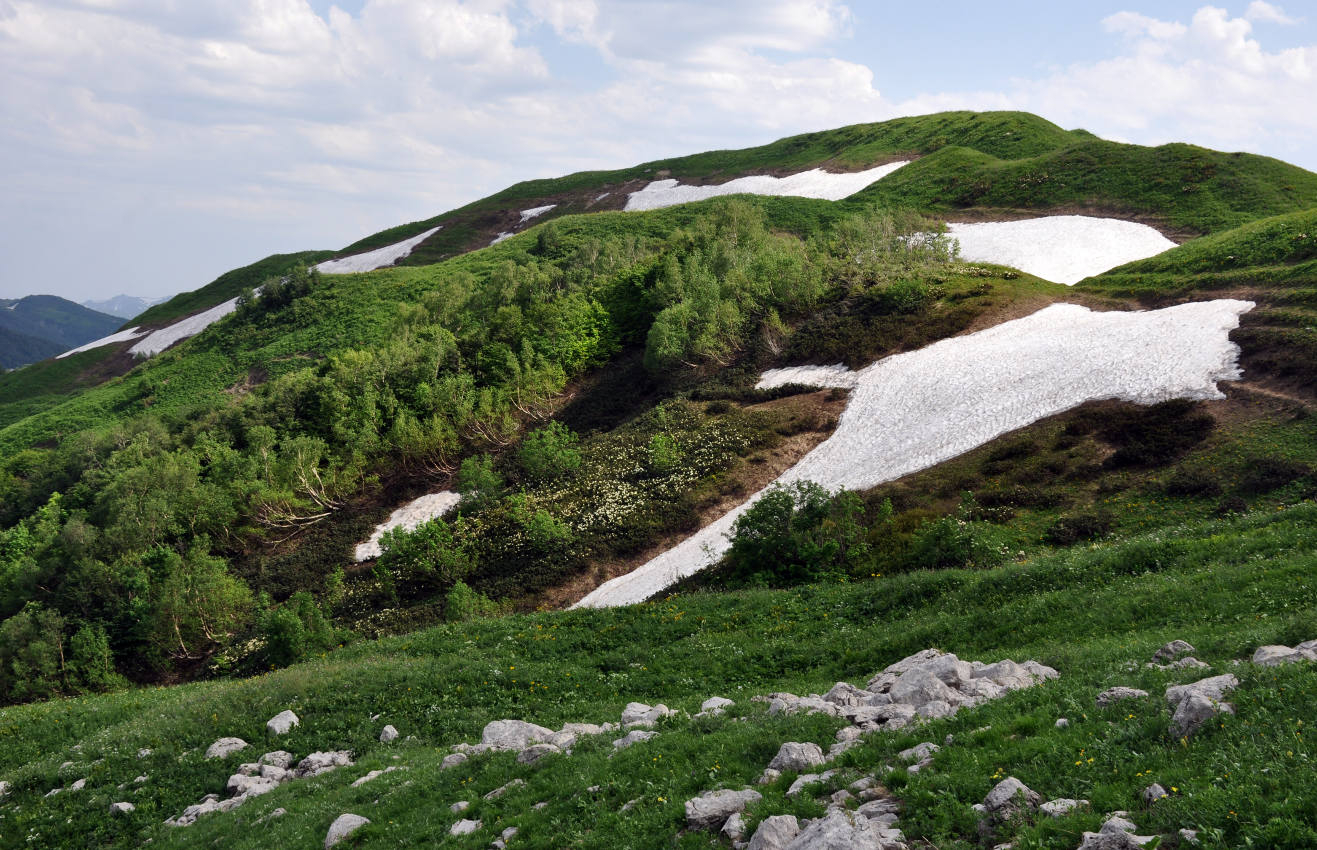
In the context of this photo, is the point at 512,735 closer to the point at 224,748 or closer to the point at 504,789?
the point at 504,789

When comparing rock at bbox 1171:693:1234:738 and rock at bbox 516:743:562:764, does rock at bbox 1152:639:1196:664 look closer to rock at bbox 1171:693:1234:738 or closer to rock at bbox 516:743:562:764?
rock at bbox 1171:693:1234:738

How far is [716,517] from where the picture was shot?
39.7 metres

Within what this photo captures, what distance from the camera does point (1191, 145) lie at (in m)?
76.5

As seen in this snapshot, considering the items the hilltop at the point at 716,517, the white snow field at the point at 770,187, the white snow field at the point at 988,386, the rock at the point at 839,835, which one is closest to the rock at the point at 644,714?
the hilltop at the point at 716,517

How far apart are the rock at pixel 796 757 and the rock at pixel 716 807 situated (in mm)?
849

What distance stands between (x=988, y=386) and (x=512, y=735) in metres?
35.4

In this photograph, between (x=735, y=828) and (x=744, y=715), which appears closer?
(x=735, y=828)

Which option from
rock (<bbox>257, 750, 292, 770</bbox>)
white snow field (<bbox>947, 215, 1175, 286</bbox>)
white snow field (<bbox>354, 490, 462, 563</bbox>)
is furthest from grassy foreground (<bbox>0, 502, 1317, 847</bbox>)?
white snow field (<bbox>947, 215, 1175, 286</bbox>)

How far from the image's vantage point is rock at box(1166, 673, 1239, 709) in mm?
10256

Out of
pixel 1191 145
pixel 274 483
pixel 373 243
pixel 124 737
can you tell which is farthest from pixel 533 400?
pixel 373 243

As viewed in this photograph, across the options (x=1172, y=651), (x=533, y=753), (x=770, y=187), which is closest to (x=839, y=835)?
(x=533, y=753)

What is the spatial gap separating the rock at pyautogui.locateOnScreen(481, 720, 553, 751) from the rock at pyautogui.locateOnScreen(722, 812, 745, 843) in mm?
6222

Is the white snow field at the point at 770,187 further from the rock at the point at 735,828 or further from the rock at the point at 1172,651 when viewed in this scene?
the rock at the point at 735,828

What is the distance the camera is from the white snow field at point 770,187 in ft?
344
